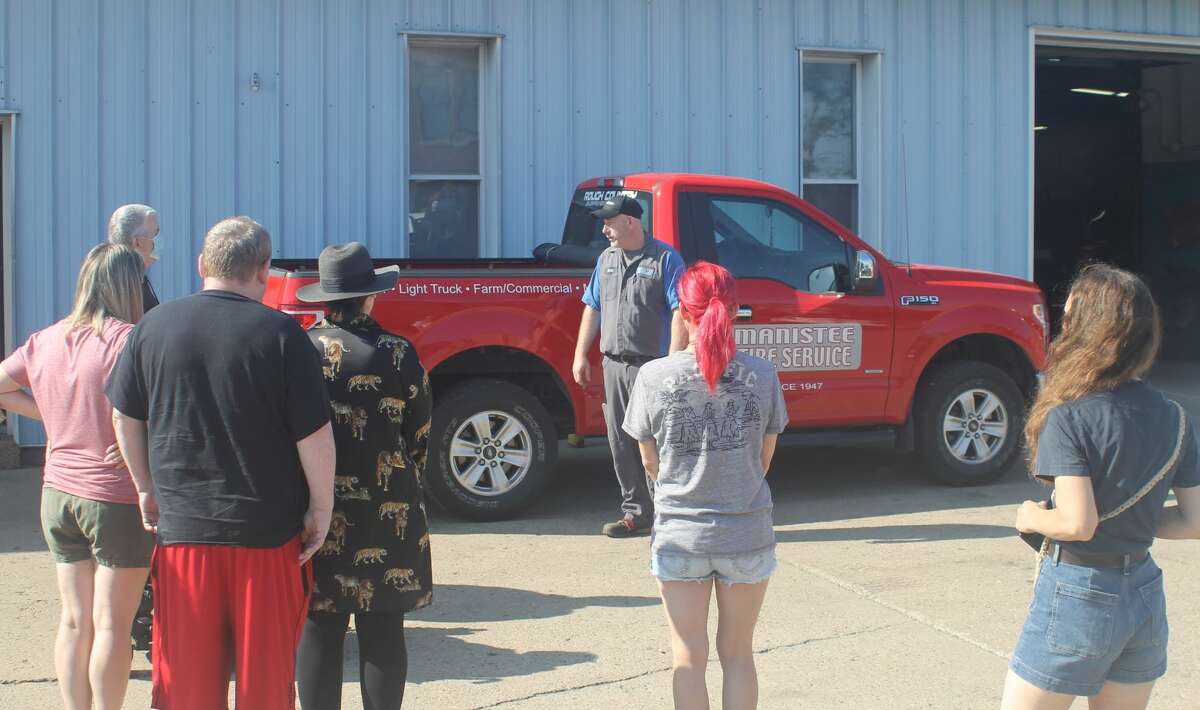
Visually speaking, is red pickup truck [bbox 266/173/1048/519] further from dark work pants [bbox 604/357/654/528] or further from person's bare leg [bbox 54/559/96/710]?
person's bare leg [bbox 54/559/96/710]

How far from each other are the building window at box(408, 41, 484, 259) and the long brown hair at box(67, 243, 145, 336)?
230 inches

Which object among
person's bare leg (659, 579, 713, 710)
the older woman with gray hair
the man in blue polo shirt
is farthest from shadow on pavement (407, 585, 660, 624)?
person's bare leg (659, 579, 713, 710)

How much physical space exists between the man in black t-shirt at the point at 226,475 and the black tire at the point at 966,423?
596 centimetres


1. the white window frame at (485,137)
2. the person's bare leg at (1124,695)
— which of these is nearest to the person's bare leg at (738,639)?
the person's bare leg at (1124,695)

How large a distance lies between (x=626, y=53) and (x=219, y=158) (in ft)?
10.7

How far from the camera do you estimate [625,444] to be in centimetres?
747

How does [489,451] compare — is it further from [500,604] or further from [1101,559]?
[1101,559]

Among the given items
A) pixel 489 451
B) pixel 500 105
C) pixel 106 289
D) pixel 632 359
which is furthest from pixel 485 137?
pixel 106 289

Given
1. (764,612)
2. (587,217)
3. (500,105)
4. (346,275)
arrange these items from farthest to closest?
(500,105) → (587,217) → (764,612) → (346,275)

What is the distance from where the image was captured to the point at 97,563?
438cm

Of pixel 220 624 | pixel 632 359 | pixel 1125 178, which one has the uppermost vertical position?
pixel 1125 178

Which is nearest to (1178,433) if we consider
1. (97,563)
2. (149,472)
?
(149,472)

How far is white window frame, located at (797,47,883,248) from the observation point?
38.3 ft

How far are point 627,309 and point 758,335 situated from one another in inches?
50.8
